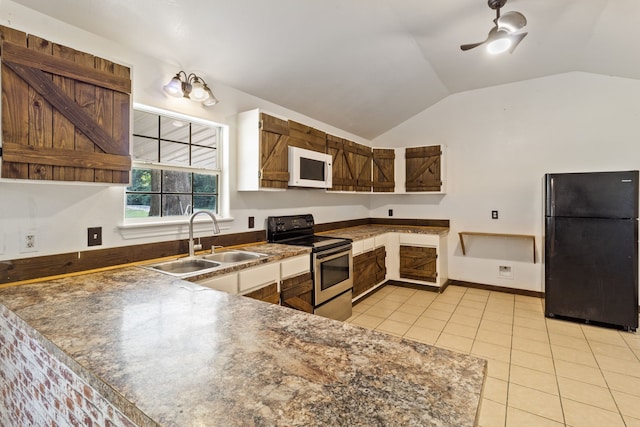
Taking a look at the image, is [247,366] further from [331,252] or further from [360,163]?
[360,163]

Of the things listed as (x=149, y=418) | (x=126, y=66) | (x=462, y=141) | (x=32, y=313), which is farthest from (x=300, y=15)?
(x=462, y=141)

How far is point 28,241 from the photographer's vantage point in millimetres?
1780

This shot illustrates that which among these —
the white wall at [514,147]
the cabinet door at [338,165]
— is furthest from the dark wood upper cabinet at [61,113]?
the white wall at [514,147]

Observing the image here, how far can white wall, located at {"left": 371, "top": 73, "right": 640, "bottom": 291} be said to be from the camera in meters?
3.76

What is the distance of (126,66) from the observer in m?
1.86

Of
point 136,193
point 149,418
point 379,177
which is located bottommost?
point 149,418

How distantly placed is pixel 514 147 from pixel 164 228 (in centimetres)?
444

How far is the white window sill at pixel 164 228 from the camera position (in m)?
2.22

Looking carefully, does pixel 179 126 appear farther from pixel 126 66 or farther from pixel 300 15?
pixel 300 15

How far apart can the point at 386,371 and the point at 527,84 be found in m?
4.75

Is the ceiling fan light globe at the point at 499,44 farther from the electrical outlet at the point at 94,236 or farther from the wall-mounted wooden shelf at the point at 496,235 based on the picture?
the electrical outlet at the point at 94,236

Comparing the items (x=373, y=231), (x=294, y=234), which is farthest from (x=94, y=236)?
(x=373, y=231)

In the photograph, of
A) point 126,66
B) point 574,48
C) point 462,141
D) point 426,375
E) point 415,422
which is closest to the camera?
point 415,422

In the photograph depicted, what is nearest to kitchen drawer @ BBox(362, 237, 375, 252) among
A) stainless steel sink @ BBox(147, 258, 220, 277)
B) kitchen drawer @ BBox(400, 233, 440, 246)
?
kitchen drawer @ BBox(400, 233, 440, 246)
